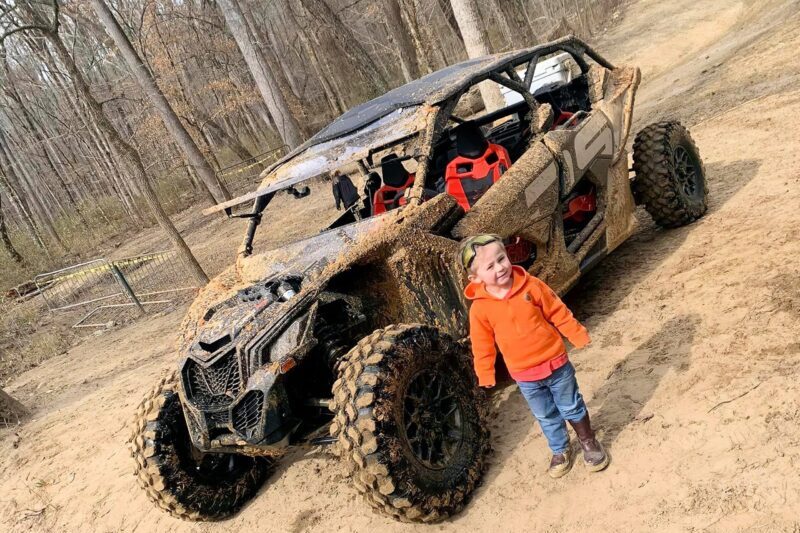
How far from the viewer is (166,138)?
2689 cm

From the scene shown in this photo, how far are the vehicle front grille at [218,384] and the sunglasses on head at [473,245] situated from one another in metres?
1.26

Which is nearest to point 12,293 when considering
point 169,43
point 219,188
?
point 219,188

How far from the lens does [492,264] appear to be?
2.54 metres

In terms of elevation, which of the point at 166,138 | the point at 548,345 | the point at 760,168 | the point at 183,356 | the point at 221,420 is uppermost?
the point at 166,138

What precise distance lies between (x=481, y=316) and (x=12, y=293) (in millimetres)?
17543

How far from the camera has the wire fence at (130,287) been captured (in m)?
10.0

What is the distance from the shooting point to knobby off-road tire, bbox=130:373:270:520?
10.9ft

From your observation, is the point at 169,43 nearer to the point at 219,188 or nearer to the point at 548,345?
the point at 219,188

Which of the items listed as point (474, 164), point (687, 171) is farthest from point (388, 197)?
point (687, 171)

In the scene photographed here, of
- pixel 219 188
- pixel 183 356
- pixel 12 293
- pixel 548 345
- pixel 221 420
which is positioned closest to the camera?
pixel 548 345

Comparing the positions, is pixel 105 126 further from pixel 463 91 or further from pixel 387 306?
pixel 387 306

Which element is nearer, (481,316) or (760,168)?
(481,316)

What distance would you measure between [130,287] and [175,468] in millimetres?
7597

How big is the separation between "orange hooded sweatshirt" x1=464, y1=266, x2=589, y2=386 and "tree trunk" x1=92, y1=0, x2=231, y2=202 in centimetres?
1001
